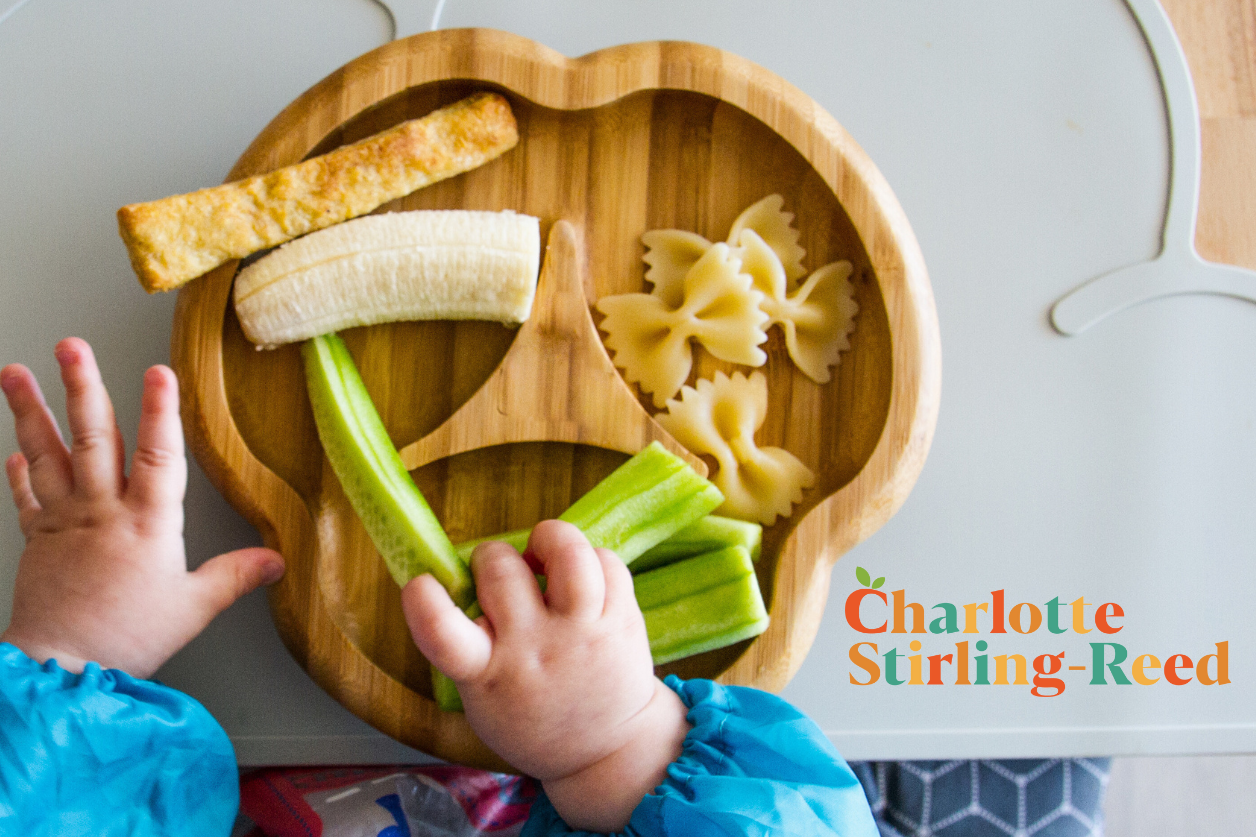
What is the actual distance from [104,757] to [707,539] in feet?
2.16

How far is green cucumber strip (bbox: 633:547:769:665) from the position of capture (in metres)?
0.92

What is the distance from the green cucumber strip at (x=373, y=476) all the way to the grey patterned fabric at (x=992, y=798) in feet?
2.24

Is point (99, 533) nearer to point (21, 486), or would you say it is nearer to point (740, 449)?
point (21, 486)

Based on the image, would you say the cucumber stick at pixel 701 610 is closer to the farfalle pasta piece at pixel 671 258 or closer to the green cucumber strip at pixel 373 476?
the green cucumber strip at pixel 373 476

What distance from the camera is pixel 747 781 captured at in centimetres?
81

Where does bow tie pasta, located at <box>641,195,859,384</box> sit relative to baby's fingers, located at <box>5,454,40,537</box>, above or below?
above

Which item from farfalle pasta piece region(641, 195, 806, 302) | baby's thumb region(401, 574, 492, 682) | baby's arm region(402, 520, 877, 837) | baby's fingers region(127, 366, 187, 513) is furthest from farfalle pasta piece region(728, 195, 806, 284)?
baby's fingers region(127, 366, 187, 513)

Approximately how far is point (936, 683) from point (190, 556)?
3.17ft

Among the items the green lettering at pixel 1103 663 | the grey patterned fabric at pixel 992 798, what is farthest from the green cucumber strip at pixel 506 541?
the green lettering at pixel 1103 663

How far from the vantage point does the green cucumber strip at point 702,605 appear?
0.92 m

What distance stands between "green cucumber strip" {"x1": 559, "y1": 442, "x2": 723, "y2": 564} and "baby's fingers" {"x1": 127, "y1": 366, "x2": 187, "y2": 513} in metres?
0.41

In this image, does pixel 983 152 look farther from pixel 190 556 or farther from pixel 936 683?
pixel 190 556

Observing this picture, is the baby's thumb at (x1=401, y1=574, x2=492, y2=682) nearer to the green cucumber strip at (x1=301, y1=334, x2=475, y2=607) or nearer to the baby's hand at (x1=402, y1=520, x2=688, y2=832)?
the baby's hand at (x1=402, y1=520, x2=688, y2=832)

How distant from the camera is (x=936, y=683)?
3.59 feet
